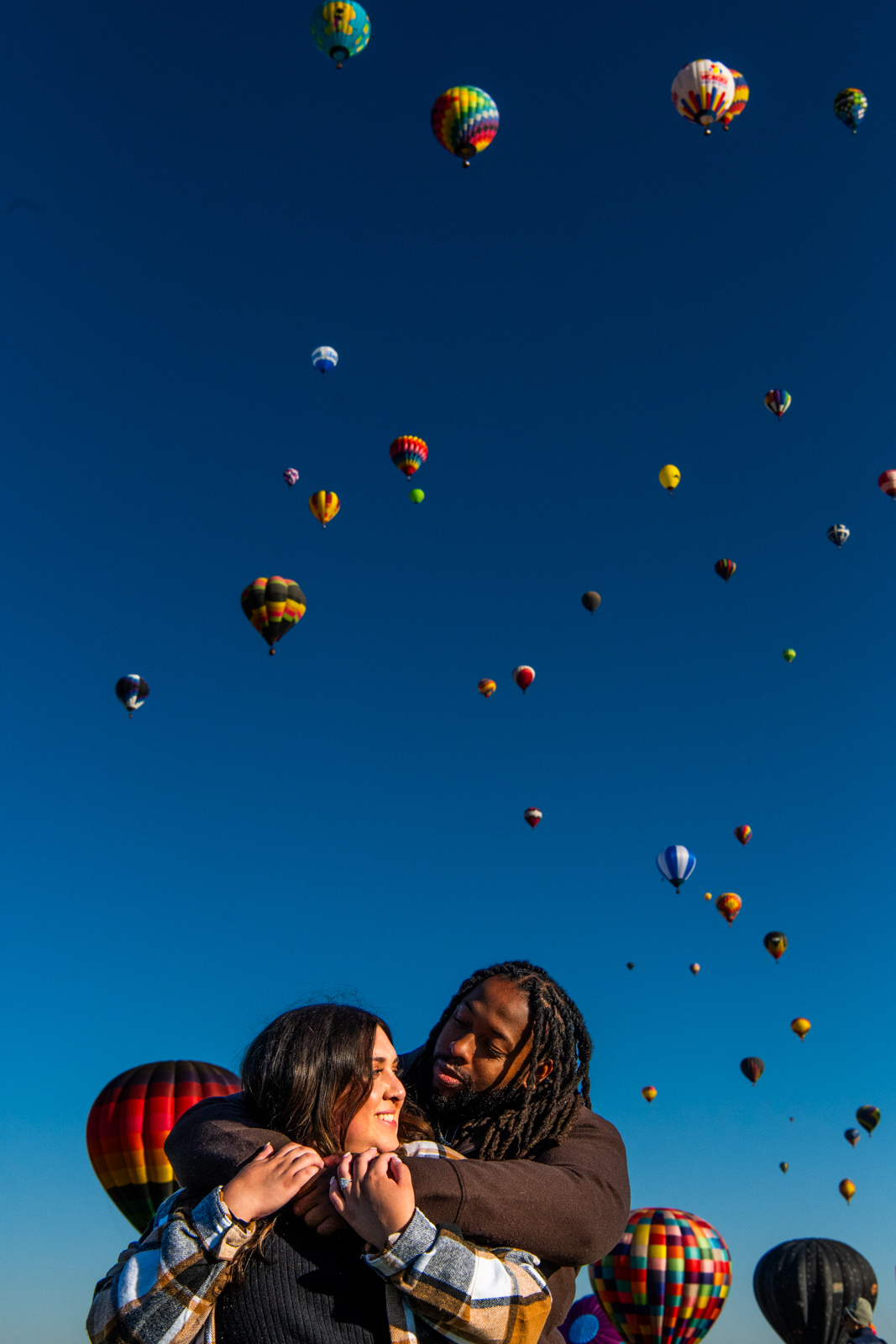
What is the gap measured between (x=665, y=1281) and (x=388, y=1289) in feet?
77.3

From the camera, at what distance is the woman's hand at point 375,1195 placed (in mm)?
2203

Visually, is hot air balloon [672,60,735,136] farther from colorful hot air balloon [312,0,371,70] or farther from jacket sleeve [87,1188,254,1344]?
jacket sleeve [87,1188,254,1344]

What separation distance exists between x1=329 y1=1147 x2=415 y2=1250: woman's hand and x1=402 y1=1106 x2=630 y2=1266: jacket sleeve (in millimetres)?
115

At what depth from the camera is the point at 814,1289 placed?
2480 centimetres

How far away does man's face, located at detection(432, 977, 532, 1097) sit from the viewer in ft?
11.1

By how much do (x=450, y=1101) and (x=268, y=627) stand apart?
21.6 metres

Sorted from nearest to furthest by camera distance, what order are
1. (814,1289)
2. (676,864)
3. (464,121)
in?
(464,121)
(814,1289)
(676,864)

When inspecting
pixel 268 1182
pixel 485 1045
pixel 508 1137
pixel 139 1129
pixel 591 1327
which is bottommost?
pixel 268 1182

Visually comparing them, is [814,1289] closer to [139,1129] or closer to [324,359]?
[139,1129]

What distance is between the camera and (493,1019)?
345 cm

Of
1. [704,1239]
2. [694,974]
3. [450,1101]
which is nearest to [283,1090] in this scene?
[450,1101]

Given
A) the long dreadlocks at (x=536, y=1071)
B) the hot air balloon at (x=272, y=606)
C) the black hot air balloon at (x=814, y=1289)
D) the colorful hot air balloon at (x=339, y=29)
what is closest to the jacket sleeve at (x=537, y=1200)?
the long dreadlocks at (x=536, y=1071)

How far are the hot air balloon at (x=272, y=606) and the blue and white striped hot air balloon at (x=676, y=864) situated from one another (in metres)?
13.2

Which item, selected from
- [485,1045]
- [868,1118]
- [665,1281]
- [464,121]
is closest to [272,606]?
[464,121]
